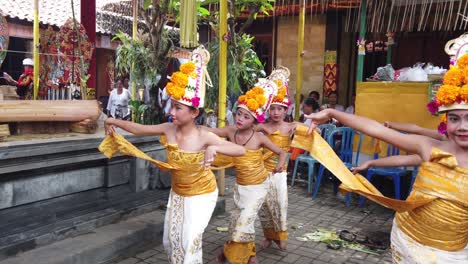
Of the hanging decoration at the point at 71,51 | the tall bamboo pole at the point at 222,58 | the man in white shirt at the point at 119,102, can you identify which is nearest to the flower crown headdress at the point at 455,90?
the tall bamboo pole at the point at 222,58

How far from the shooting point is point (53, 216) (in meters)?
4.24

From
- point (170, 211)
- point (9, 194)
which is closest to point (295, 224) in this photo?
point (170, 211)

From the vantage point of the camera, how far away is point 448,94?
89.0 inches

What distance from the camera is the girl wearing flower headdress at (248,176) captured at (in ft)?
13.2

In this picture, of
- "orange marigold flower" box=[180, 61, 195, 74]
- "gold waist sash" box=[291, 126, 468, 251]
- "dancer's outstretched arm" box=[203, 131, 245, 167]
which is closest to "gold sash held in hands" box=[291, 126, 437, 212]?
"gold waist sash" box=[291, 126, 468, 251]

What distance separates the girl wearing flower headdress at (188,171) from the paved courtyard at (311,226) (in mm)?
1162

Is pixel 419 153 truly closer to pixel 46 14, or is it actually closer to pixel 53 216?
pixel 53 216

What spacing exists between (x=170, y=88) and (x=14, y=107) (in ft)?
7.75

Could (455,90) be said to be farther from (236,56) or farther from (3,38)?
(3,38)

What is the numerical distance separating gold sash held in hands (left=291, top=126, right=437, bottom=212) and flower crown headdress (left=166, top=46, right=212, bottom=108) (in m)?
0.88

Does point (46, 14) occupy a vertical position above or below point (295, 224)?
above

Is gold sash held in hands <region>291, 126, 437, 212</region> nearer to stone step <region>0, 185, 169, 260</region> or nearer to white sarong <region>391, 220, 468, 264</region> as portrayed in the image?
white sarong <region>391, 220, 468, 264</region>

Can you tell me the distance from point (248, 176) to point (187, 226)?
3.73 ft

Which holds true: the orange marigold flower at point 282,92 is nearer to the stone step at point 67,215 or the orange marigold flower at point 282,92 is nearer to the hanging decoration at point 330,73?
the stone step at point 67,215
